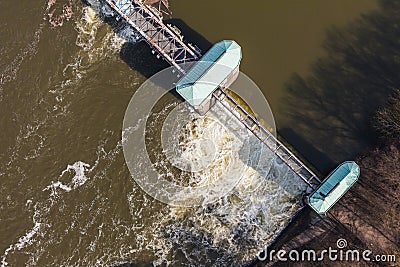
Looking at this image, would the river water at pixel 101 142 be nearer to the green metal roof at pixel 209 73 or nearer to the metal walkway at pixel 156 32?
the metal walkway at pixel 156 32

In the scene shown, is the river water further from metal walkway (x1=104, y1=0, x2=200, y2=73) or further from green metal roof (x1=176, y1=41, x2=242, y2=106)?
green metal roof (x1=176, y1=41, x2=242, y2=106)

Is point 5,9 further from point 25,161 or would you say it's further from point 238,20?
point 238,20

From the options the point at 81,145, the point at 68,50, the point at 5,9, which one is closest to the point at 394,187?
the point at 81,145
